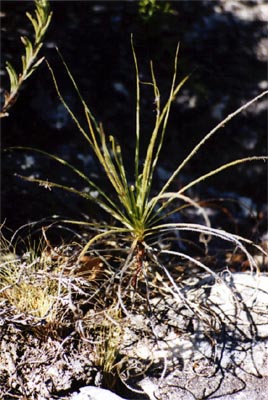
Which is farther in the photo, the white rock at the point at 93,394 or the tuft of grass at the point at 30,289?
the tuft of grass at the point at 30,289

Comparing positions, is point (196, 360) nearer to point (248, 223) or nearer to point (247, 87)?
point (248, 223)

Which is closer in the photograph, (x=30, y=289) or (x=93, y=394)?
(x=93, y=394)

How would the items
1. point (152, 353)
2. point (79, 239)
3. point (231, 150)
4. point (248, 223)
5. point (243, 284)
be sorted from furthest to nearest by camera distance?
point (231, 150) < point (248, 223) < point (79, 239) < point (243, 284) < point (152, 353)

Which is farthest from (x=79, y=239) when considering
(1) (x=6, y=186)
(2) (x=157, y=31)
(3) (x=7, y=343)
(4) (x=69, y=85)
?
(2) (x=157, y=31)

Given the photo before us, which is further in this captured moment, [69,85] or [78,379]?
[69,85]

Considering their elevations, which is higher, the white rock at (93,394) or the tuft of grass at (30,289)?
the tuft of grass at (30,289)

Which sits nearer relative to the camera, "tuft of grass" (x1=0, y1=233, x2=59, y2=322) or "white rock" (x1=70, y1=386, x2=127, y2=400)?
"white rock" (x1=70, y1=386, x2=127, y2=400)

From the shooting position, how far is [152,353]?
2.37m

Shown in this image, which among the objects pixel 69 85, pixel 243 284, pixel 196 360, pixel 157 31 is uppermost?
pixel 157 31

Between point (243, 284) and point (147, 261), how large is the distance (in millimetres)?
446

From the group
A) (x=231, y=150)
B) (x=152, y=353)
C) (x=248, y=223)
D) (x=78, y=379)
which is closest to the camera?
(x=78, y=379)

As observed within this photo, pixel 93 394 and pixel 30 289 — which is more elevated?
pixel 30 289

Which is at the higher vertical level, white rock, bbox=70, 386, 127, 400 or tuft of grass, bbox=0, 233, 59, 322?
tuft of grass, bbox=0, 233, 59, 322

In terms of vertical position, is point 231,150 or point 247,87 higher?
point 247,87
